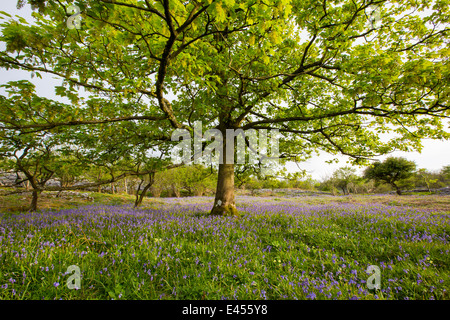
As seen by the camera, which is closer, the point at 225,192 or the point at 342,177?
the point at 225,192

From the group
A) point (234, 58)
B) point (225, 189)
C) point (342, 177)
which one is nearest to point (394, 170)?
point (342, 177)

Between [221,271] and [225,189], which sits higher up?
[225,189]

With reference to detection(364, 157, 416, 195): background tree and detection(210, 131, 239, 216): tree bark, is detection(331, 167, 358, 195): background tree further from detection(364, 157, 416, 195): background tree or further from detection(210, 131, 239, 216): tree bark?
detection(210, 131, 239, 216): tree bark

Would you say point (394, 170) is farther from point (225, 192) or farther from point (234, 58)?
point (234, 58)

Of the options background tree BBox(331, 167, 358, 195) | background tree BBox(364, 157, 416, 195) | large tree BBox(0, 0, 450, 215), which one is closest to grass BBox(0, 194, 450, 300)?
large tree BBox(0, 0, 450, 215)

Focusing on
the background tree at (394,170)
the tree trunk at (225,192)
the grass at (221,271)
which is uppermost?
the background tree at (394,170)

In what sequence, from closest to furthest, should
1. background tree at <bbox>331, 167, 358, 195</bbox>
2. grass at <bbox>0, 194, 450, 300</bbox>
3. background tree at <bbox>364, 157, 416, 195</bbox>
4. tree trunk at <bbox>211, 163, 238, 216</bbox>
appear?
1. grass at <bbox>0, 194, 450, 300</bbox>
2. tree trunk at <bbox>211, 163, 238, 216</bbox>
3. background tree at <bbox>364, 157, 416, 195</bbox>
4. background tree at <bbox>331, 167, 358, 195</bbox>

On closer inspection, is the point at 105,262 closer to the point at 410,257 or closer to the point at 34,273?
the point at 34,273

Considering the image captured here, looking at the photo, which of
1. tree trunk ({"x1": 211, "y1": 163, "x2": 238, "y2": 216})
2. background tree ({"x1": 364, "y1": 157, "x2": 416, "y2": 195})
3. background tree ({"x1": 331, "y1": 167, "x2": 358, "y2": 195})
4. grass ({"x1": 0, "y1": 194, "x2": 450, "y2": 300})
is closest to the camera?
grass ({"x1": 0, "y1": 194, "x2": 450, "y2": 300})

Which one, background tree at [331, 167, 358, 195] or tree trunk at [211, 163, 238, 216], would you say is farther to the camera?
background tree at [331, 167, 358, 195]

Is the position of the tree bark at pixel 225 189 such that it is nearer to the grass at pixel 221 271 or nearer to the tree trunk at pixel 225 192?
the tree trunk at pixel 225 192

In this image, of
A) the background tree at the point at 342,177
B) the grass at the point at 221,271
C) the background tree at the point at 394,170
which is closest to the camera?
the grass at the point at 221,271

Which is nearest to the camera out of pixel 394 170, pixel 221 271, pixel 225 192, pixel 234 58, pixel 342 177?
pixel 221 271

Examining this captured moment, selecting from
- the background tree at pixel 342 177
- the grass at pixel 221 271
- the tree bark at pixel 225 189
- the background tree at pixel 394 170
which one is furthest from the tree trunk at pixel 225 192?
the background tree at pixel 342 177
